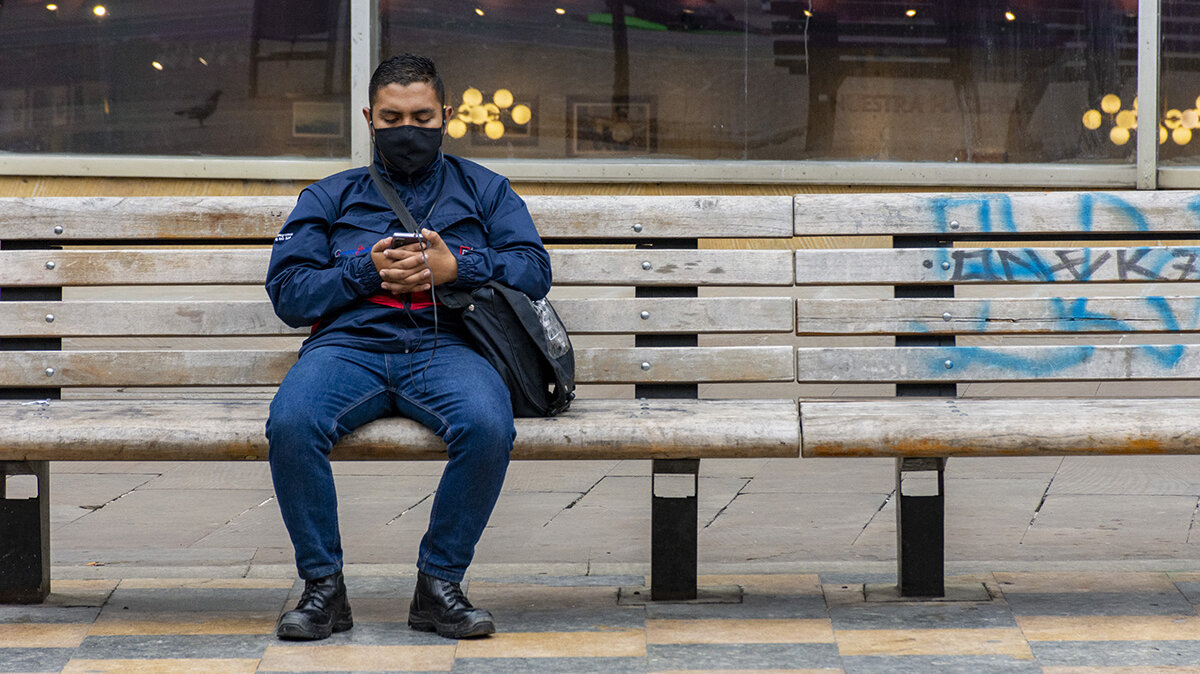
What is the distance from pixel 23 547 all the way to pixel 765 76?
4.66m

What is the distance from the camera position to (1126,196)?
3631 millimetres

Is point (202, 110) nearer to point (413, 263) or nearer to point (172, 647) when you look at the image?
point (413, 263)

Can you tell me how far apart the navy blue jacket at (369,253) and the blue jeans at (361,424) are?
18 cm

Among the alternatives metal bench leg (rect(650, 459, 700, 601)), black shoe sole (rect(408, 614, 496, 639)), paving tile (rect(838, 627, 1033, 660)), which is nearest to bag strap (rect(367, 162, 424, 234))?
metal bench leg (rect(650, 459, 700, 601))

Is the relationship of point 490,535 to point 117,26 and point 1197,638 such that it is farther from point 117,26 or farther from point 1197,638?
point 117,26

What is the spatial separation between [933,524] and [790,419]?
1.65 ft

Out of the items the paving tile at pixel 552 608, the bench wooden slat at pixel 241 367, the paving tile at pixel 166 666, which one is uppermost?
the bench wooden slat at pixel 241 367

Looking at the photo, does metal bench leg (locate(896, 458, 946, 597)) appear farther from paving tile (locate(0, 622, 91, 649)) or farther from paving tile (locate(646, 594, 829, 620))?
paving tile (locate(0, 622, 91, 649))

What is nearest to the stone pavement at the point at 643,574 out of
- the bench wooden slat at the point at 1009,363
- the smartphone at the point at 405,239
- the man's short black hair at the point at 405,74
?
the bench wooden slat at the point at 1009,363

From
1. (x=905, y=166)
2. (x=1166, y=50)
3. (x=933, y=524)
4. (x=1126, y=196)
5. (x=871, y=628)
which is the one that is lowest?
(x=871, y=628)

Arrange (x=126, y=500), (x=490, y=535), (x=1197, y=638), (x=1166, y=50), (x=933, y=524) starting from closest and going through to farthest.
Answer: (x=1197, y=638) → (x=933, y=524) → (x=490, y=535) → (x=126, y=500) → (x=1166, y=50)

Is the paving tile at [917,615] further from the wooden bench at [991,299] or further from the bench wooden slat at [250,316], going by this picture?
the bench wooden slat at [250,316]

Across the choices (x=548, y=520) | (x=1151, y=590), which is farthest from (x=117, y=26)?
(x=1151, y=590)

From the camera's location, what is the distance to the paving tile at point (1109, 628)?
3.11 meters
